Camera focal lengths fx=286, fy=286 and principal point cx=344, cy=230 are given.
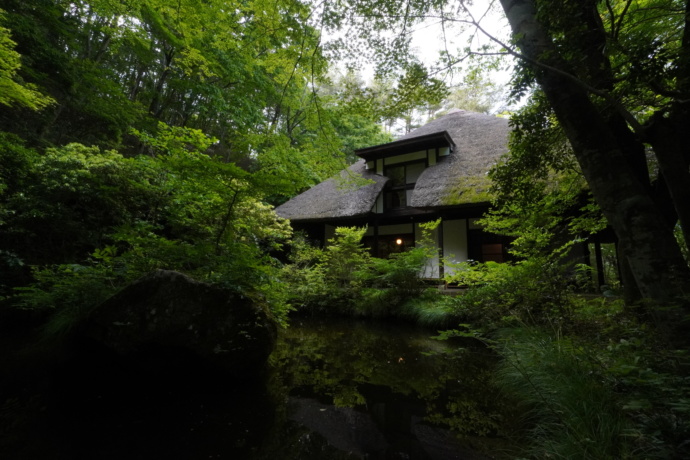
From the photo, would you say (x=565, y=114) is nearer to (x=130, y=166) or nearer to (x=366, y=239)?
(x=130, y=166)

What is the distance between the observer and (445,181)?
9.61m

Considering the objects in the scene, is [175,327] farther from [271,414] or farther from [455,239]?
[455,239]

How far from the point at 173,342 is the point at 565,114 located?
4.48 metres

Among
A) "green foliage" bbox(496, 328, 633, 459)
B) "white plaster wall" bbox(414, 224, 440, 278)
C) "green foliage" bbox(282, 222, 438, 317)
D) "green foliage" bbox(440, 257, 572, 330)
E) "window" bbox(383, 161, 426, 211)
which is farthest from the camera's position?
"window" bbox(383, 161, 426, 211)

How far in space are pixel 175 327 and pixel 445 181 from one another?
Answer: 873 cm

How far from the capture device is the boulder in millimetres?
3158

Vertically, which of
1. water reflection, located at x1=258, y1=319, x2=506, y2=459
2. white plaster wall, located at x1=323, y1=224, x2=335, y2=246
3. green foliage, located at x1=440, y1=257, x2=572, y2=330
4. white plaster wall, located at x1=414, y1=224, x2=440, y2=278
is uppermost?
white plaster wall, located at x1=323, y1=224, x2=335, y2=246

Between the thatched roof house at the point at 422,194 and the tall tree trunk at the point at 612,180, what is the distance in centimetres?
584

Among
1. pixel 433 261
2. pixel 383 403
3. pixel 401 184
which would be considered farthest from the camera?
pixel 401 184

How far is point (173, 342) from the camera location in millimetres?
3170

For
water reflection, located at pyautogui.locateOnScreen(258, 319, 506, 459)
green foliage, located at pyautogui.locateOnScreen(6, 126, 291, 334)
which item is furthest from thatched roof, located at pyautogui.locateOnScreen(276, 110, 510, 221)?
water reflection, located at pyautogui.locateOnScreen(258, 319, 506, 459)

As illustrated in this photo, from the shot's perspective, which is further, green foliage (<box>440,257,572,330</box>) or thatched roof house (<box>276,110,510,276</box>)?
thatched roof house (<box>276,110,510,276</box>)

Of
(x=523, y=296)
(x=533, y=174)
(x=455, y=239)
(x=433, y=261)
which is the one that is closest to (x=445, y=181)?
(x=455, y=239)

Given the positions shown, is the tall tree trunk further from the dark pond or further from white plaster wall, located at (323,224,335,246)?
white plaster wall, located at (323,224,335,246)
